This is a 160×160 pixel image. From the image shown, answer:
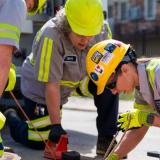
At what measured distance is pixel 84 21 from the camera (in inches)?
147

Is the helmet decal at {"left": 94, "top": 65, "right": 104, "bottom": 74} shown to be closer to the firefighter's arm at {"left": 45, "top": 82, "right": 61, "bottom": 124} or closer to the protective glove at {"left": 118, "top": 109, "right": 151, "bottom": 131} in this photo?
the protective glove at {"left": 118, "top": 109, "right": 151, "bottom": 131}

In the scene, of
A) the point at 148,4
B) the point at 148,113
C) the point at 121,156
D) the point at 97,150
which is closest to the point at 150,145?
the point at 97,150

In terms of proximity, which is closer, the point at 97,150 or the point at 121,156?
the point at 121,156

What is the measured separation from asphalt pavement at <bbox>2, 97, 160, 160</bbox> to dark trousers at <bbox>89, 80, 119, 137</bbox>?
0.68 feet

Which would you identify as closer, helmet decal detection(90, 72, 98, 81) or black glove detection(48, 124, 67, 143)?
helmet decal detection(90, 72, 98, 81)

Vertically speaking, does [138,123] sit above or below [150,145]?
above

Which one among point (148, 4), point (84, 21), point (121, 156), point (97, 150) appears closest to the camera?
point (121, 156)

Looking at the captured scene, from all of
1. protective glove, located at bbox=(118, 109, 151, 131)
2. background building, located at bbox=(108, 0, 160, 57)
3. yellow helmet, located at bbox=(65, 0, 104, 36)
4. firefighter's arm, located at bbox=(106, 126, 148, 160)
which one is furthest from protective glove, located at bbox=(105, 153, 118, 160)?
background building, located at bbox=(108, 0, 160, 57)

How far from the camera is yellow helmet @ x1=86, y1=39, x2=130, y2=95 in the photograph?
2881 millimetres

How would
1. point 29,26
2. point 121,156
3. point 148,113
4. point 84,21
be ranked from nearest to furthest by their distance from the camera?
point 148,113, point 121,156, point 84,21, point 29,26

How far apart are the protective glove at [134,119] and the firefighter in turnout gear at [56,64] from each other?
2.21 feet

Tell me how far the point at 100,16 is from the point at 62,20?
11.1 inches

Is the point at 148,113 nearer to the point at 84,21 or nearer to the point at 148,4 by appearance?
the point at 84,21

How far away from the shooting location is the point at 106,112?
425 centimetres
